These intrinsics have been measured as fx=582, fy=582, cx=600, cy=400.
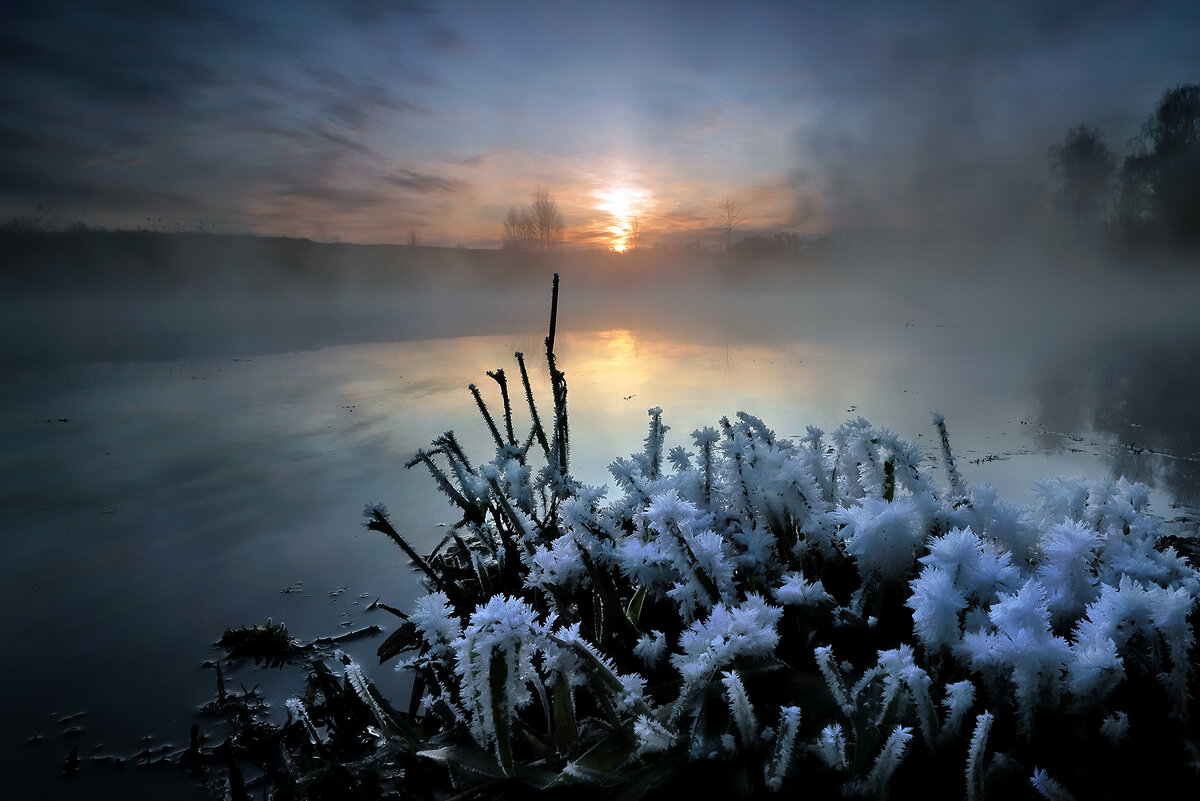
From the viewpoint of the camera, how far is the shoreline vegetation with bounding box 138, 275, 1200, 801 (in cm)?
76

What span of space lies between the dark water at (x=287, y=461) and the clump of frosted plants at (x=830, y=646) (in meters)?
1.92

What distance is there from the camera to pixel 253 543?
3924 mm

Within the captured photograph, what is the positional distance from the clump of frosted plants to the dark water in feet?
6.30

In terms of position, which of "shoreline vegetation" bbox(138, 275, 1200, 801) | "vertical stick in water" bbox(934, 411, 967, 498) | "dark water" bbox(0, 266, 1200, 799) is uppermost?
"vertical stick in water" bbox(934, 411, 967, 498)

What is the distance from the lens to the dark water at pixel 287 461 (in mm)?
2633

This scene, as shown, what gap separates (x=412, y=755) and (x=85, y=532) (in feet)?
15.4

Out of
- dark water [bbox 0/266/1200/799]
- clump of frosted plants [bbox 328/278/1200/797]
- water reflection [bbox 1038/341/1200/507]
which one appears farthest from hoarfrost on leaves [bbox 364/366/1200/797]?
water reflection [bbox 1038/341/1200/507]

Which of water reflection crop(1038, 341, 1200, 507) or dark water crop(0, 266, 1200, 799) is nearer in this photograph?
dark water crop(0, 266, 1200, 799)

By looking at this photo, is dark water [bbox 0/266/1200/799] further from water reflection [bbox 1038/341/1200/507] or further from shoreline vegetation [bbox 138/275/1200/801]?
shoreline vegetation [bbox 138/275/1200/801]

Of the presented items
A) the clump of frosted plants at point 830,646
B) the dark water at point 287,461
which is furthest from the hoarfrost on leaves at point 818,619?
the dark water at point 287,461

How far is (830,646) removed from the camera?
0.93 m

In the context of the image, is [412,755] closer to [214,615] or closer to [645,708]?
[645,708]

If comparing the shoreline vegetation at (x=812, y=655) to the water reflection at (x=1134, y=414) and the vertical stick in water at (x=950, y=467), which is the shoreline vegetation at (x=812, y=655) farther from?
the water reflection at (x=1134, y=414)

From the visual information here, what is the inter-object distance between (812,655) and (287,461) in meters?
6.00
